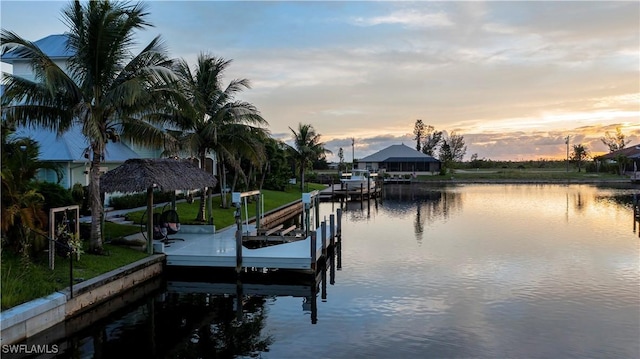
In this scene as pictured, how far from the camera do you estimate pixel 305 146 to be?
161ft

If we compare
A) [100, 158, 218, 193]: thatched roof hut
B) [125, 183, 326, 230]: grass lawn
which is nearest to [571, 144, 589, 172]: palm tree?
[125, 183, 326, 230]: grass lawn

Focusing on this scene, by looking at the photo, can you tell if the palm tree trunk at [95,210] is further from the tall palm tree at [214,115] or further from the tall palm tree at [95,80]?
the tall palm tree at [214,115]

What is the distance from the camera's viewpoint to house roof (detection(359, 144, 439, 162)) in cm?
8150

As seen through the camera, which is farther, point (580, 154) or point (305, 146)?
point (580, 154)

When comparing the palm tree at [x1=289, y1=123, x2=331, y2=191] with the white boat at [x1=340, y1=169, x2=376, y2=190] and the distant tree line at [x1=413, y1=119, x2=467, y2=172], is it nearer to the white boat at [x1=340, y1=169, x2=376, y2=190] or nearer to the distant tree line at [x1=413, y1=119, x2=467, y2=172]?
the white boat at [x1=340, y1=169, x2=376, y2=190]

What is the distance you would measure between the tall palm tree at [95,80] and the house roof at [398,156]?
6893 cm

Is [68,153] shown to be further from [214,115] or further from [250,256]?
[250,256]

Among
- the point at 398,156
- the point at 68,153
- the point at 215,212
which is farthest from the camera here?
the point at 398,156

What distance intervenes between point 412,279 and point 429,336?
492 cm

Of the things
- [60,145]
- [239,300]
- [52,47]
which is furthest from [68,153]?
[239,300]

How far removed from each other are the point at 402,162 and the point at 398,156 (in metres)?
1.59

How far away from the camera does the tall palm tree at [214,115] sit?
21703mm

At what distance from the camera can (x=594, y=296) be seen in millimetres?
13820

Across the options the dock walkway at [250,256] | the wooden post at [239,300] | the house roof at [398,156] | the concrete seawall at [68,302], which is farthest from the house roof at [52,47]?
the house roof at [398,156]
